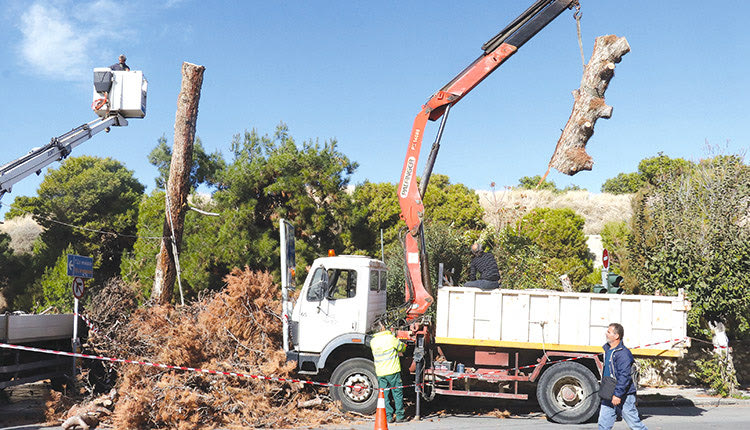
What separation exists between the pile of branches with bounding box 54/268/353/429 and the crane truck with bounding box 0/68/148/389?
0.72m

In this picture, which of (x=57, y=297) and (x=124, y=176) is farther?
(x=124, y=176)

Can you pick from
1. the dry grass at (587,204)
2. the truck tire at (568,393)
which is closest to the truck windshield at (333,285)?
the truck tire at (568,393)

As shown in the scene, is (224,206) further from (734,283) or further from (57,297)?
(734,283)

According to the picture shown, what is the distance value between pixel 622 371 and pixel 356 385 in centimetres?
452

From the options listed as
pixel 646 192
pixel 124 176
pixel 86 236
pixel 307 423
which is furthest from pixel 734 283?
pixel 124 176

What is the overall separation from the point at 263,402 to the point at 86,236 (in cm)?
2096

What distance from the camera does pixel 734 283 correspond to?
12672mm

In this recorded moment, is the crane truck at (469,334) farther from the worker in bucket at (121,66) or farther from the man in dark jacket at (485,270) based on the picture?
the worker in bucket at (121,66)

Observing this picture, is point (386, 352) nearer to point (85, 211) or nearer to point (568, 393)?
point (568, 393)

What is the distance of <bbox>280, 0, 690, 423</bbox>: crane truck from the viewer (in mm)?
9398

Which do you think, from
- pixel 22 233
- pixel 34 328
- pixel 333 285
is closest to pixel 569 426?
pixel 333 285

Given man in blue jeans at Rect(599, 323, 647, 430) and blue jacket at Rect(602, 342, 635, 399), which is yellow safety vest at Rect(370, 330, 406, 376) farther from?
blue jacket at Rect(602, 342, 635, 399)

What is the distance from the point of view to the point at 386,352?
913 cm

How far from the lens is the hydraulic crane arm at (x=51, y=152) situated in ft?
37.4
